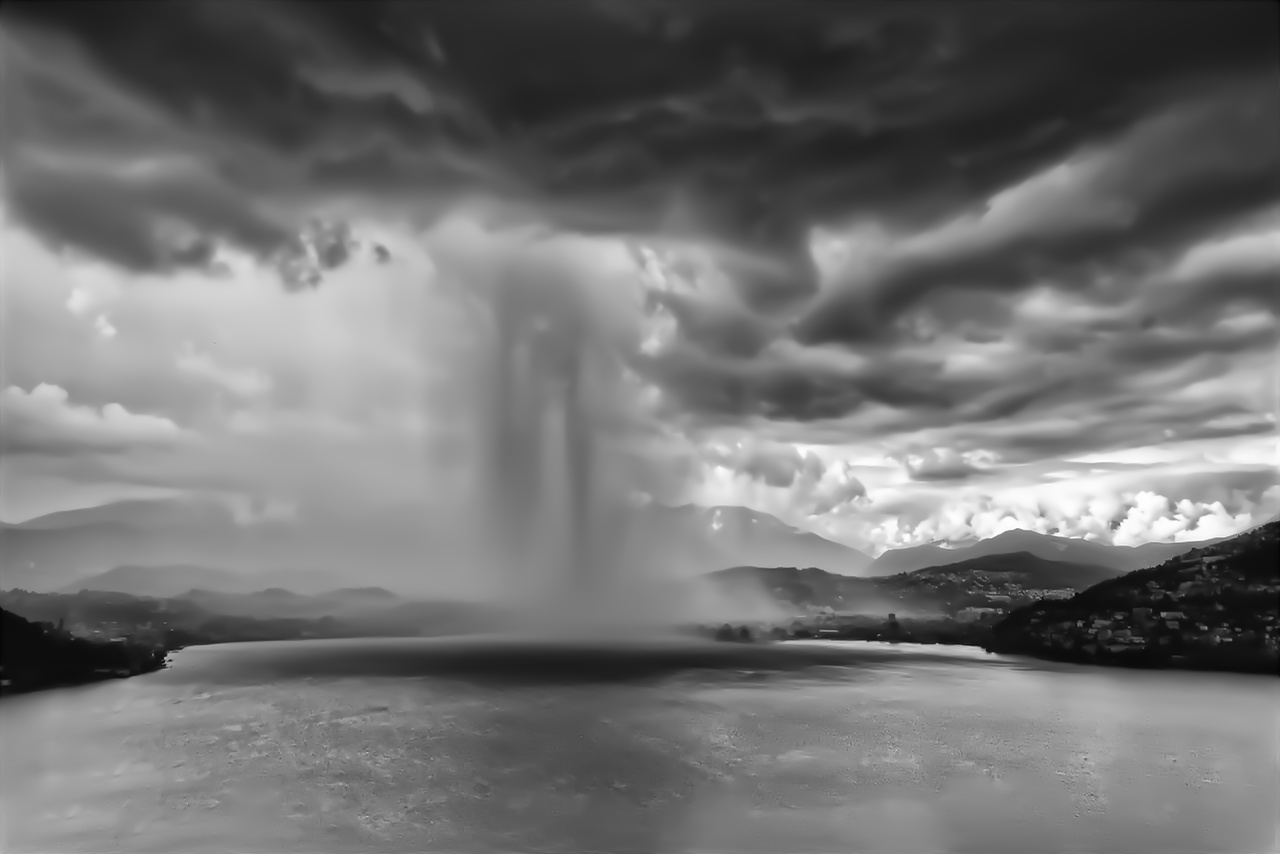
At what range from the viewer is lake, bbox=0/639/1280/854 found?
104 ft

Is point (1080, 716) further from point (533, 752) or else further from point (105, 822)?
point (105, 822)

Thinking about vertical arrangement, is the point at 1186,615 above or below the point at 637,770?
above

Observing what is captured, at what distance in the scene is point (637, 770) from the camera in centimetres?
4416

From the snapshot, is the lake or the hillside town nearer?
the lake

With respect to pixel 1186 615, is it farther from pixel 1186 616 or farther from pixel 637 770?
pixel 637 770

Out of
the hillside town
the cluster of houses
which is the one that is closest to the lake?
the hillside town

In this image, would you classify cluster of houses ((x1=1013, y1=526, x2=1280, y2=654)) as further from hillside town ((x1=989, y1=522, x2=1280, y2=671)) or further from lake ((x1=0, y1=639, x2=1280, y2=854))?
lake ((x1=0, y1=639, x2=1280, y2=854))

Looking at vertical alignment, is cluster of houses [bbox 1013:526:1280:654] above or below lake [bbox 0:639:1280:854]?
→ above

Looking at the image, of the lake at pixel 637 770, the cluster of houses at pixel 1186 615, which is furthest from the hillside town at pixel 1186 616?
the lake at pixel 637 770

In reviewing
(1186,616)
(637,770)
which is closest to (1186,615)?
(1186,616)

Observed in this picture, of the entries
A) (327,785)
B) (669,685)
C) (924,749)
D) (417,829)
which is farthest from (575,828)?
(669,685)

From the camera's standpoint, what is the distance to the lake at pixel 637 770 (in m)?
31.8

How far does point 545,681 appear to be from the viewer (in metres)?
101

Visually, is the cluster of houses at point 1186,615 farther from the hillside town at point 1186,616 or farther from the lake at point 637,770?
the lake at point 637,770
